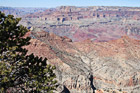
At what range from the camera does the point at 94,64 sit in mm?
60562

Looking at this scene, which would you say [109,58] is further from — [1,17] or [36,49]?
[1,17]

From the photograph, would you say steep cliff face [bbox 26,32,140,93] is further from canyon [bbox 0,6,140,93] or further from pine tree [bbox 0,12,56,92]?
pine tree [bbox 0,12,56,92]

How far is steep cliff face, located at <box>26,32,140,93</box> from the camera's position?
44062mm

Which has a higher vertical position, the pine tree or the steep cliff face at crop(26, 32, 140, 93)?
the pine tree

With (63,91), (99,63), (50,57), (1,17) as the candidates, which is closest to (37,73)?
(1,17)

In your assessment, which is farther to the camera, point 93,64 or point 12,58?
point 93,64

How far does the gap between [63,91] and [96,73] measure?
67.8 ft

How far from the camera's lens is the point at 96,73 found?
5500 centimetres

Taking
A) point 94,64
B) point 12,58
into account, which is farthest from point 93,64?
point 12,58

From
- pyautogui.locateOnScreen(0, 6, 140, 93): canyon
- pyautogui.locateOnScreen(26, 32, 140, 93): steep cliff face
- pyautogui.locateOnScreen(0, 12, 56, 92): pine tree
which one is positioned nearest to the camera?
pyautogui.locateOnScreen(0, 12, 56, 92): pine tree

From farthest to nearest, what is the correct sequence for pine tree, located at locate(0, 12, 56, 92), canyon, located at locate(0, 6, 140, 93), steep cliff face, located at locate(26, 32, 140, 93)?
steep cliff face, located at locate(26, 32, 140, 93) < canyon, located at locate(0, 6, 140, 93) < pine tree, located at locate(0, 12, 56, 92)

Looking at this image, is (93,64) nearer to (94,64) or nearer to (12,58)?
(94,64)

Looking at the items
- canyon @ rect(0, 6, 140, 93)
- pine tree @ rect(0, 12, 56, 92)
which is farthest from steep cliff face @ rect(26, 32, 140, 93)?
pine tree @ rect(0, 12, 56, 92)

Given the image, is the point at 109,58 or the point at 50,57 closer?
the point at 50,57
